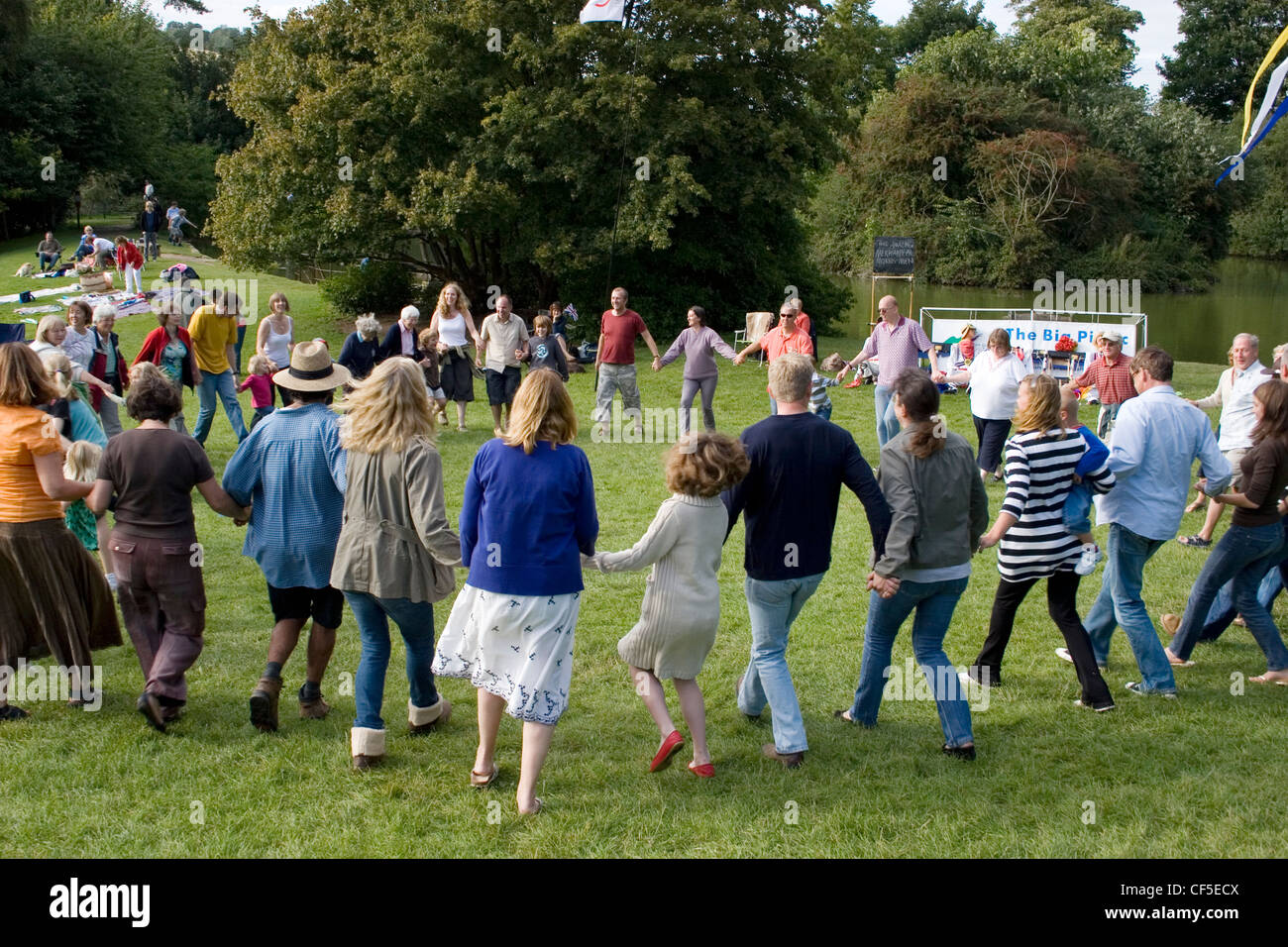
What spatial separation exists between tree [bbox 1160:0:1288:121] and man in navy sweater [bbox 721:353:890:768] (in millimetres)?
58503

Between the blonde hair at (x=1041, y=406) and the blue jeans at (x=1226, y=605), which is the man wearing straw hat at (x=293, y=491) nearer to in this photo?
the blonde hair at (x=1041, y=406)

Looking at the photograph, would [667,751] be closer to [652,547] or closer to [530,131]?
[652,547]

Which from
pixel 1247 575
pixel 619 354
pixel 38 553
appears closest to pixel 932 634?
pixel 1247 575

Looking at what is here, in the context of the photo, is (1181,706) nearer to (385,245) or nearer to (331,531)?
(331,531)

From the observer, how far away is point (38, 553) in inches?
211

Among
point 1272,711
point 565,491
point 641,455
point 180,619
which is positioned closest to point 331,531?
point 180,619

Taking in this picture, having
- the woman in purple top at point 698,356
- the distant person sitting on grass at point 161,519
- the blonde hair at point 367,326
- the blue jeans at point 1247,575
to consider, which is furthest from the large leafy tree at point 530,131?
the distant person sitting on grass at point 161,519

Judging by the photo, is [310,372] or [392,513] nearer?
[392,513]

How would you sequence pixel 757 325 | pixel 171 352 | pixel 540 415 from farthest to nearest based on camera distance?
pixel 757 325
pixel 171 352
pixel 540 415

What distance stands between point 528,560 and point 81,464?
256cm

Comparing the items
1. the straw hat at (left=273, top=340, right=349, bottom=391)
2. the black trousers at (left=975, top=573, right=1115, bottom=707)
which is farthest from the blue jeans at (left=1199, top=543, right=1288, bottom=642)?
the straw hat at (left=273, top=340, right=349, bottom=391)

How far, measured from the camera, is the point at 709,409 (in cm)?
1344

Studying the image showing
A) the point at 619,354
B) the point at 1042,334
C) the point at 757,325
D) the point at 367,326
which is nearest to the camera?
the point at 367,326
